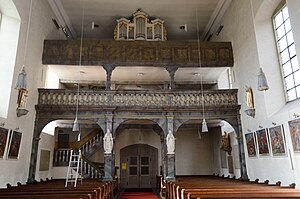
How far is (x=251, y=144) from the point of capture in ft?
36.6

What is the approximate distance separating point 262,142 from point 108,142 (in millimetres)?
6751

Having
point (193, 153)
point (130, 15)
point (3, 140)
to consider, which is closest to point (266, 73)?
point (193, 153)

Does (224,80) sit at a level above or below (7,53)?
above

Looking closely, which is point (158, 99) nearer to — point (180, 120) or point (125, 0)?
point (180, 120)

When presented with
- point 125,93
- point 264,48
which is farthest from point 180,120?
point 264,48

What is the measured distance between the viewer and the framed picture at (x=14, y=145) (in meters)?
9.44

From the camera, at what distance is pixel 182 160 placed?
1697 centimetres

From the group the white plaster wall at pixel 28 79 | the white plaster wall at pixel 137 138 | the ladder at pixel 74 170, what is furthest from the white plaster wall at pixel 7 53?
the white plaster wall at pixel 137 138

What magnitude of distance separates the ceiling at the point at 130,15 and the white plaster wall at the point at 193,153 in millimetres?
4014

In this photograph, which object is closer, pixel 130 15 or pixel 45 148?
pixel 45 148

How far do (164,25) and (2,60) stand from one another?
10.2 metres

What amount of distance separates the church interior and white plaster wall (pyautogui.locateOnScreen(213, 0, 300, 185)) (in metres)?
0.05

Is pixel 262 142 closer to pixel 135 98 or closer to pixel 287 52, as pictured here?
pixel 287 52

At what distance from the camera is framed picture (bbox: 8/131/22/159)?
31.0 ft
